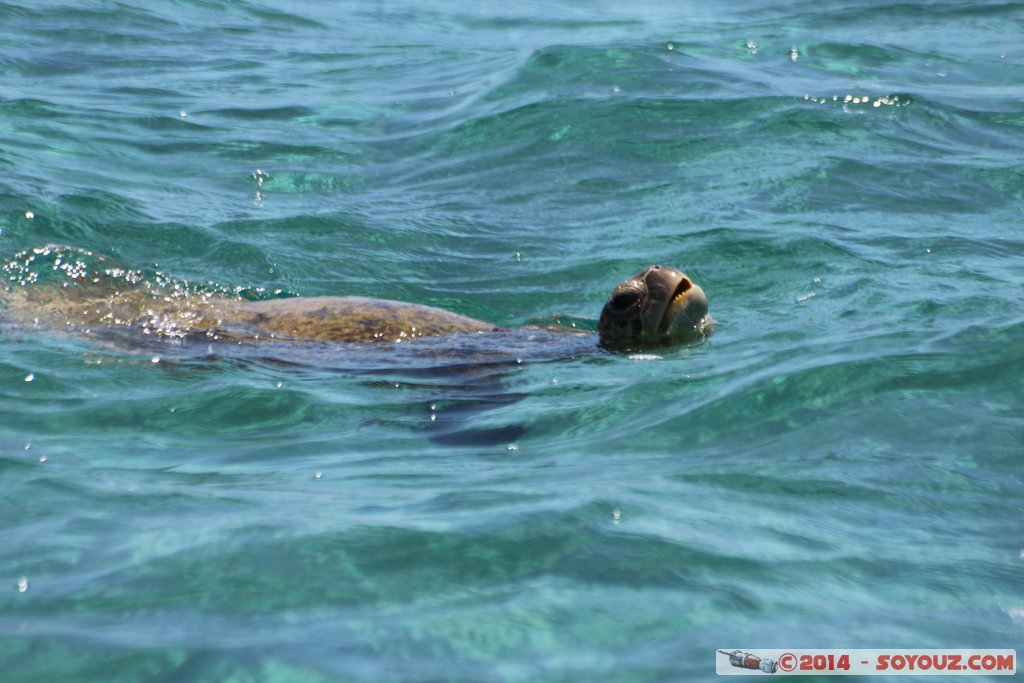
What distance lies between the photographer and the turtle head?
200 inches

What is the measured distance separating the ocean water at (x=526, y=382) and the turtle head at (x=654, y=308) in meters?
0.13

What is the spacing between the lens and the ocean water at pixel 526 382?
2.76 m

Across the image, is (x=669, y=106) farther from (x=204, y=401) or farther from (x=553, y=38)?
(x=204, y=401)

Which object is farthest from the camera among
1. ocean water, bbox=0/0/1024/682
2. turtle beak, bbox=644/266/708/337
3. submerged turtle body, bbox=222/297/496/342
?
submerged turtle body, bbox=222/297/496/342

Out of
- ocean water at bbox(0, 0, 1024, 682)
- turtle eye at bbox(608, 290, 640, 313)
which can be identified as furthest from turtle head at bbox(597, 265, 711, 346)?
ocean water at bbox(0, 0, 1024, 682)

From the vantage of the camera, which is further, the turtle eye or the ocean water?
the turtle eye

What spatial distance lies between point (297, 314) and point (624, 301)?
1.39 meters

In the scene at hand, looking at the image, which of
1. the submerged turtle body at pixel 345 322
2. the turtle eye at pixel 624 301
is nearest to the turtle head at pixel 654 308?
the turtle eye at pixel 624 301

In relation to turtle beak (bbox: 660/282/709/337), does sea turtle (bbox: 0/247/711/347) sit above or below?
below

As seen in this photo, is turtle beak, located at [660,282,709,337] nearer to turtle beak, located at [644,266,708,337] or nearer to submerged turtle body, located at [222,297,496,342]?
turtle beak, located at [644,266,708,337]

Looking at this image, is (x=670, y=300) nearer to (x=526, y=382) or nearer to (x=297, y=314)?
(x=526, y=382)

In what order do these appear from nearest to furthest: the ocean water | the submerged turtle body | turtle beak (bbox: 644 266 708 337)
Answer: the ocean water < turtle beak (bbox: 644 266 708 337) < the submerged turtle body

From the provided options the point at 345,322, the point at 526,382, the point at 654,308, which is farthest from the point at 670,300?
the point at 345,322

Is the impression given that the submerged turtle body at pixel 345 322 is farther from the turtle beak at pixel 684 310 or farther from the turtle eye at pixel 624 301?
the turtle beak at pixel 684 310
